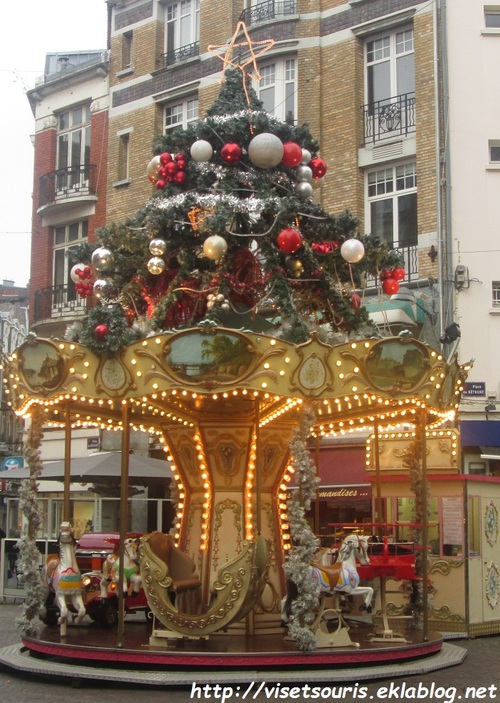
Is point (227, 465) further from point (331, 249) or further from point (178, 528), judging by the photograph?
point (331, 249)

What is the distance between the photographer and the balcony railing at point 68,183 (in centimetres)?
3073

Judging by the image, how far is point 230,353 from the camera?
1249 cm

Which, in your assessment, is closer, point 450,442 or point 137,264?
point 137,264

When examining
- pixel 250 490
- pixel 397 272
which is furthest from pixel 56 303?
A: pixel 397 272

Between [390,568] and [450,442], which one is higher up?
[450,442]

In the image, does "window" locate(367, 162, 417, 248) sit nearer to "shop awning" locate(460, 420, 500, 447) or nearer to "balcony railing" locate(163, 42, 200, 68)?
"shop awning" locate(460, 420, 500, 447)

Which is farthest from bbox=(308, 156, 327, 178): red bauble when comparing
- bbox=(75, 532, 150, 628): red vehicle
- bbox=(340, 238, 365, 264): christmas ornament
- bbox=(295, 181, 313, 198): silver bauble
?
bbox=(75, 532, 150, 628): red vehicle

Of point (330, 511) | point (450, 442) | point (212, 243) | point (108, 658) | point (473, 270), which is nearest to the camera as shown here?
point (108, 658)

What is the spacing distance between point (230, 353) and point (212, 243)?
5.70 ft

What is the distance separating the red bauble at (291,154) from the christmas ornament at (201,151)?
1042 mm

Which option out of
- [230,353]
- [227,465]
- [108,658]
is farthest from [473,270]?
[108,658]

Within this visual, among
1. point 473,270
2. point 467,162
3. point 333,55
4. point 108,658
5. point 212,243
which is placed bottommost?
point 108,658

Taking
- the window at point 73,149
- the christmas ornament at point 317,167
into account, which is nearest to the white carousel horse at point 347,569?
the christmas ornament at point 317,167

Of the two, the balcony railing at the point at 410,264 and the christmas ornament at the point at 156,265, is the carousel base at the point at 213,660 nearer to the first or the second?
the christmas ornament at the point at 156,265
